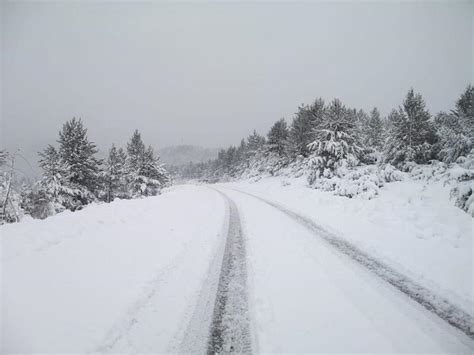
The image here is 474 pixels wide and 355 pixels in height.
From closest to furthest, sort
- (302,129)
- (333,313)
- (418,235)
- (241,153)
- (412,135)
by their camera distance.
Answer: (333,313) → (418,235) → (412,135) → (302,129) → (241,153)

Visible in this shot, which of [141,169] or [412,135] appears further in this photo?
[141,169]

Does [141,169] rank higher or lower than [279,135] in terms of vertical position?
lower

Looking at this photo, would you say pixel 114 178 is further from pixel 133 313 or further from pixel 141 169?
pixel 133 313

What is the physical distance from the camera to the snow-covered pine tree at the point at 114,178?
124 ft

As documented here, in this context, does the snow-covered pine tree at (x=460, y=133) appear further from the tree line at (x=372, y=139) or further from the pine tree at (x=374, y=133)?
the pine tree at (x=374, y=133)

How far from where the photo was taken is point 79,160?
26.7m

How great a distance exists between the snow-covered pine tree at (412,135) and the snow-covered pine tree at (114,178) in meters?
38.9

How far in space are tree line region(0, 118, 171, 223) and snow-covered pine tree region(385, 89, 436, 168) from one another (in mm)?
33609

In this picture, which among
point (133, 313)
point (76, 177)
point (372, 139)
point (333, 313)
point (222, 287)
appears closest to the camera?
point (333, 313)

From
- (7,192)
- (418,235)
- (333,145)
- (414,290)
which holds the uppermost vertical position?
(333,145)

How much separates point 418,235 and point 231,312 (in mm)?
7402

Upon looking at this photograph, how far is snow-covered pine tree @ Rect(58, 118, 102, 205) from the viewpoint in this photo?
26031mm

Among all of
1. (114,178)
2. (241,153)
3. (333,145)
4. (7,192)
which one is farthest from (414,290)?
(241,153)

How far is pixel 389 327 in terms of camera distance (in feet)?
12.6
